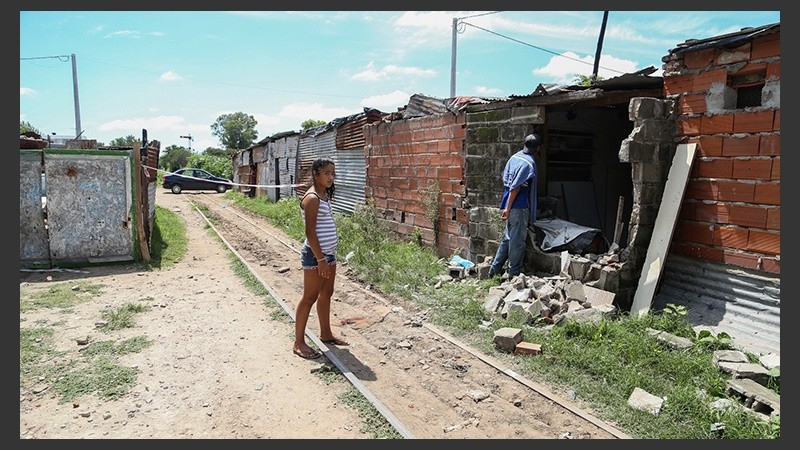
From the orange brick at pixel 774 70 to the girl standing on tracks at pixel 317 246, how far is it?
455 cm

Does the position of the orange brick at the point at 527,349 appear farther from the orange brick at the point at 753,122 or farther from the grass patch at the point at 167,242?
the grass patch at the point at 167,242

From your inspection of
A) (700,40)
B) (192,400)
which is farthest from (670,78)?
(192,400)

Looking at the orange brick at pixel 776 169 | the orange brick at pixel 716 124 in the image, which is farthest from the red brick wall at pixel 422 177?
the orange brick at pixel 776 169

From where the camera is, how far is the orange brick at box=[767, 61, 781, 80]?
4.79m

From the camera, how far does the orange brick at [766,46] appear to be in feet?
15.7

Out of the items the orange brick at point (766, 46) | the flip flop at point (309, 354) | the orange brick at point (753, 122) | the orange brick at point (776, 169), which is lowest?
the flip flop at point (309, 354)

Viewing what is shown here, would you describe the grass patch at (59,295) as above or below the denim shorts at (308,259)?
below

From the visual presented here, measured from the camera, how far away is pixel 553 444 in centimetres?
341

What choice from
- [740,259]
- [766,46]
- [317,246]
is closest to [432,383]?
[317,246]

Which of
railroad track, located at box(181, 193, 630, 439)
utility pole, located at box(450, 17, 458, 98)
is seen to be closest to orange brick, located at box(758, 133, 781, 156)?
railroad track, located at box(181, 193, 630, 439)

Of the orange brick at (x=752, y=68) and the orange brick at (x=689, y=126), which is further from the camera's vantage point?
the orange brick at (x=689, y=126)

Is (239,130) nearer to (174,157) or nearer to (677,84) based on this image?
(174,157)

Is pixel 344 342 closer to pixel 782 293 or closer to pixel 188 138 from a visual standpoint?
pixel 782 293

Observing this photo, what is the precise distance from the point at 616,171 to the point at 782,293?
5128 mm
